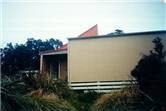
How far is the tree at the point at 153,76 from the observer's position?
30.7 ft

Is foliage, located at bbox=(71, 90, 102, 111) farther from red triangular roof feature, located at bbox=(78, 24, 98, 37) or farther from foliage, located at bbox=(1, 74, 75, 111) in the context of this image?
red triangular roof feature, located at bbox=(78, 24, 98, 37)

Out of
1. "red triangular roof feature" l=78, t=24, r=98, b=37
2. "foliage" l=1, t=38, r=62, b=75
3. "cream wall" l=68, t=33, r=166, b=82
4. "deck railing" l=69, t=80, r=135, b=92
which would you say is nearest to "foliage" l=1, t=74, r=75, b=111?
"deck railing" l=69, t=80, r=135, b=92

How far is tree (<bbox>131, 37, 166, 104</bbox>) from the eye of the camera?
9.36m

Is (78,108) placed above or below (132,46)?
below

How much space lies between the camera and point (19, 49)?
28594 millimetres

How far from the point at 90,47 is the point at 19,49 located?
14.7 m

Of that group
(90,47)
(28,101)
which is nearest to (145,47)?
(90,47)

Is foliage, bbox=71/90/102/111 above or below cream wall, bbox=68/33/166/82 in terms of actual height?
below

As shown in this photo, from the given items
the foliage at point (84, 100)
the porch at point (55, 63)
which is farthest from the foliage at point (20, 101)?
the porch at point (55, 63)

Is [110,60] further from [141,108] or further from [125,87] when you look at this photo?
[141,108]

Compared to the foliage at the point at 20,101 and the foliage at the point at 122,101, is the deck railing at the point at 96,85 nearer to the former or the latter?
the foliage at the point at 122,101

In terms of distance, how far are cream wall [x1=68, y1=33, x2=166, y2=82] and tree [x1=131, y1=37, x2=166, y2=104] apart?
233 centimetres

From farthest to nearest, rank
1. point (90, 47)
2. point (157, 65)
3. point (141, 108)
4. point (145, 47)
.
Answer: point (90, 47), point (145, 47), point (157, 65), point (141, 108)

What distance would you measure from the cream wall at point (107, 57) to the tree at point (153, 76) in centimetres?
233
